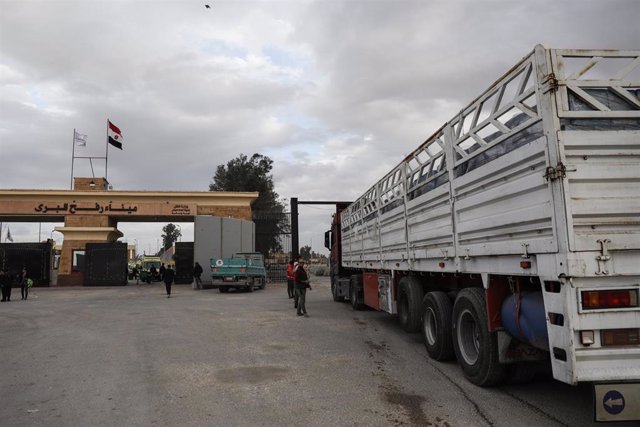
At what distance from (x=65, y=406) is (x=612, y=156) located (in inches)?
240

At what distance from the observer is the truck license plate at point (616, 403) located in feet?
12.0

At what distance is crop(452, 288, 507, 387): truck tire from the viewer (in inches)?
208

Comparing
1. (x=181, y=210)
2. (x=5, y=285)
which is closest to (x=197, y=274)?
(x=181, y=210)

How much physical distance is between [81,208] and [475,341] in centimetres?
3058

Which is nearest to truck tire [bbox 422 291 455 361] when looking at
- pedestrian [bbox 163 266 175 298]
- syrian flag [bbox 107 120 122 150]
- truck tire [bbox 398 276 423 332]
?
truck tire [bbox 398 276 423 332]

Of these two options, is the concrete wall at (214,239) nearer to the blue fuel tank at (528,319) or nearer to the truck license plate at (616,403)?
the blue fuel tank at (528,319)

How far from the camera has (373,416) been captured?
4.69 m

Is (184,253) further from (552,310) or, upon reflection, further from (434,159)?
(552,310)

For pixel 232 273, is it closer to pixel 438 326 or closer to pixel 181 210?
pixel 181 210

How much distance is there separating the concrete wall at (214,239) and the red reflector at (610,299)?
24290mm

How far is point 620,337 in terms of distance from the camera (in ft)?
12.6

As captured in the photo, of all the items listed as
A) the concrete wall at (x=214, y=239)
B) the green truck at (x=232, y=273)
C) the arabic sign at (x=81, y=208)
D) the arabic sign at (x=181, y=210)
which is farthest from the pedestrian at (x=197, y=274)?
the arabic sign at (x=81, y=208)

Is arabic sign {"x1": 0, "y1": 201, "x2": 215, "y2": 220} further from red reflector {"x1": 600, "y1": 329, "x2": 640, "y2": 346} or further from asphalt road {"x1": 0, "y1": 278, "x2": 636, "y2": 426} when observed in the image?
red reflector {"x1": 600, "y1": 329, "x2": 640, "y2": 346}

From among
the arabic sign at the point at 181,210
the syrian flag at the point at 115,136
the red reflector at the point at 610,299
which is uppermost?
the syrian flag at the point at 115,136
